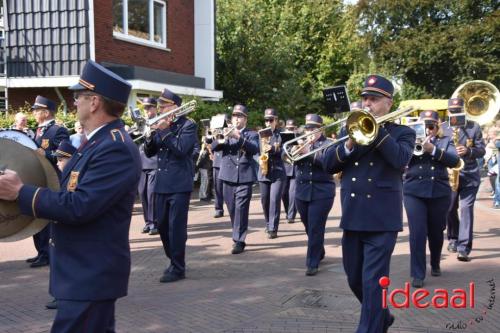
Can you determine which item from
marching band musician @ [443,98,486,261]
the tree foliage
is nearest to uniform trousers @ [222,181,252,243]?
marching band musician @ [443,98,486,261]

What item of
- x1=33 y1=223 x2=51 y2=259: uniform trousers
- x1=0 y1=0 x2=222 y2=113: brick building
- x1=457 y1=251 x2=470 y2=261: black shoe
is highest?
x1=0 y1=0 x2=222 y2=113: brick building

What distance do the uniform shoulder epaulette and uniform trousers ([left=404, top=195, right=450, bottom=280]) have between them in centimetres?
433

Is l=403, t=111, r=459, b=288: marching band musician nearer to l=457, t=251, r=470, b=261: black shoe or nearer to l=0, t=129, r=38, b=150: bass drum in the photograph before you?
l=457, t=251, r=470, b=261: black shoe

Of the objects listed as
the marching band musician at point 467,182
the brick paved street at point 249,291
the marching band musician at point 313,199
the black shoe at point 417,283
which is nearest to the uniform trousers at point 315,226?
the marching band musician at point 313,199

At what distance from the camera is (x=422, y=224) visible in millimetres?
6633

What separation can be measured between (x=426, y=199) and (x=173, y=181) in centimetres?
285

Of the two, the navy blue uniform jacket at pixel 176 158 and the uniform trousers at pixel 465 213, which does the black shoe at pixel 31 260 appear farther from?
the uniform trousers at pixel 465 213

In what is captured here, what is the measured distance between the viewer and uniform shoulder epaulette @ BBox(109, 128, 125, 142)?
10.3 feet

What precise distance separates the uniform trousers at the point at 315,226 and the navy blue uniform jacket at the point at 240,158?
133 centimetres

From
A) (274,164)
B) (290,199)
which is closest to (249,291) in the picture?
(274,164)

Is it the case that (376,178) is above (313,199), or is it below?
above

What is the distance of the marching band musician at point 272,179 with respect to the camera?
31.6ft

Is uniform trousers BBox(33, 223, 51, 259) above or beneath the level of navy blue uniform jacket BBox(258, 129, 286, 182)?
beneath

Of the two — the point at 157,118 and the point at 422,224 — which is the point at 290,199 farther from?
the point at 157,118
